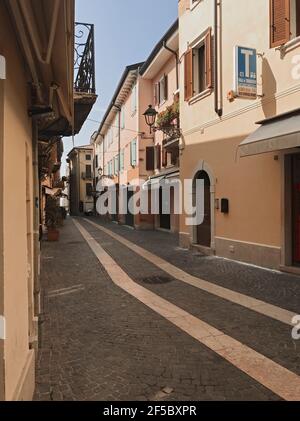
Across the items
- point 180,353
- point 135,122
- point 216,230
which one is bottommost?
point 180,353

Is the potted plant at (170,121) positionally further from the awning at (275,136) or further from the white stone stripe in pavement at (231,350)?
the white stone stripe in pavement at (231,350)

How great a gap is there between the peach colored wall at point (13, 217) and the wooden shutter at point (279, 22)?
272 inches

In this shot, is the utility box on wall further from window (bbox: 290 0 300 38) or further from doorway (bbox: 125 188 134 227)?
doorway (bbox: 125 188 134 227)

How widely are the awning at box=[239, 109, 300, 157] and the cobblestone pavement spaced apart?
2783 millimetres

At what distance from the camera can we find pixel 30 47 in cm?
314

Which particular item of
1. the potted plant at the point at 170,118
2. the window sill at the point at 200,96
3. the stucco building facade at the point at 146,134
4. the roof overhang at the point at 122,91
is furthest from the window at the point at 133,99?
the window sill at the point at 200,96

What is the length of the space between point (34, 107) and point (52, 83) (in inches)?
13.9

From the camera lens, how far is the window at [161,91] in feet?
64.6

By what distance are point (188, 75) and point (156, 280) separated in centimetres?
819

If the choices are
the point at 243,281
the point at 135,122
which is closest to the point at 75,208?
the point at 135,122

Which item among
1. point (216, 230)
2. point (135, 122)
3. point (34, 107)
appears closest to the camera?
point (34, 107)
